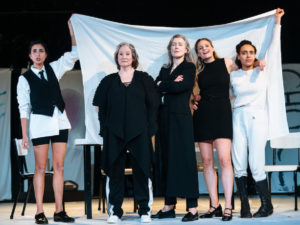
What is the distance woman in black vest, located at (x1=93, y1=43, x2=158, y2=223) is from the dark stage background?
2869 mm

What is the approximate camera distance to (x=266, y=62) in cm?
532

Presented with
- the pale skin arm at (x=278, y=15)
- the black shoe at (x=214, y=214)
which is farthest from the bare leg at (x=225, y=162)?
the pale skin arm at (x=278, y=15)

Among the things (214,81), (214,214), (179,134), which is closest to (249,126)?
(214,81)

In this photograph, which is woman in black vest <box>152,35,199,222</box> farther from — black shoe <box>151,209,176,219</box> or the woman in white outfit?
the woman in white outfit

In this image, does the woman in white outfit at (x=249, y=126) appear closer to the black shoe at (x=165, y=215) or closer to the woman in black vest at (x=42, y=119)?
the black shoe at (x=165, y=215)

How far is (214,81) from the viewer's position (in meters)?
4.88

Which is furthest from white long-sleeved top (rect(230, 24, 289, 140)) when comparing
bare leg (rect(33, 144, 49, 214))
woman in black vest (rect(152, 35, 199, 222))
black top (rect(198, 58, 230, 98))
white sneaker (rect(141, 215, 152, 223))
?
bare leg (rect(33, 144, 49, 214))

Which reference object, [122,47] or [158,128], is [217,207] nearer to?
[158,128]

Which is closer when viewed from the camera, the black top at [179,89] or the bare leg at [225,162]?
the black top at [179,89]

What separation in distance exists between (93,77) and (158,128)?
0.96m

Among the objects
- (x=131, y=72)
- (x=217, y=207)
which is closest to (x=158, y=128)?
(x=131, y=72)

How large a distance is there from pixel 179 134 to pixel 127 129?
0.48 m

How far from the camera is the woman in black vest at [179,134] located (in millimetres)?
4773

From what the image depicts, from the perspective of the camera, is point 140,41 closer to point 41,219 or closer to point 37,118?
point 37,118
